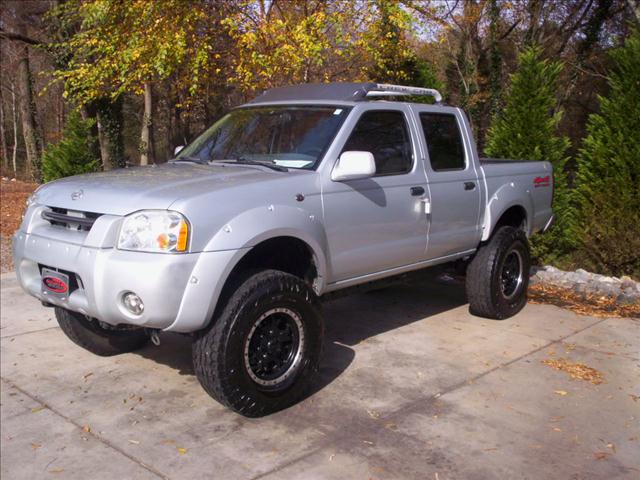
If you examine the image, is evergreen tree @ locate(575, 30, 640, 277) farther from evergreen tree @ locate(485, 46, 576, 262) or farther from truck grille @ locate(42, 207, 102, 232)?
truck grille @ locate(42, 207, 102, 232)

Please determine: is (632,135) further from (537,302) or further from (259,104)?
(259,104)

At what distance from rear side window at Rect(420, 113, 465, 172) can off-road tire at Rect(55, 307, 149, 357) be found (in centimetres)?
282

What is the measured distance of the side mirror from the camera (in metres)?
4.49

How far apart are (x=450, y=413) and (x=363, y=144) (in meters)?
2.05

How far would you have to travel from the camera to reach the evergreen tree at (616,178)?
26.3 feet

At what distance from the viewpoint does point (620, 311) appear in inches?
275

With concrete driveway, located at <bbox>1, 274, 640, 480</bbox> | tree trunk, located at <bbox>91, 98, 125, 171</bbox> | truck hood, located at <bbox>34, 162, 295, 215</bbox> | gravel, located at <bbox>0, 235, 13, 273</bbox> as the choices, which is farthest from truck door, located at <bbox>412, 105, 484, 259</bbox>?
tree trunk, located at <bbox>91, 98, 125, 171</bbox>

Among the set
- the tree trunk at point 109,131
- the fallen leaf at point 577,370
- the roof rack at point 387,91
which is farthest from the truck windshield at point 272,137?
the tree trunk at point 109,131

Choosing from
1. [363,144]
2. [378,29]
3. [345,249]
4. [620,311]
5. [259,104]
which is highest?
[378,29]

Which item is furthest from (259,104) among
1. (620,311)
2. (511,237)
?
(620,311)

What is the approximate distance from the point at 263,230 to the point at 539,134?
250 inches

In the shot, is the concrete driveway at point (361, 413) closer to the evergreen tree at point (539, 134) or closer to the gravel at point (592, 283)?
the gravel at point (592, 283)

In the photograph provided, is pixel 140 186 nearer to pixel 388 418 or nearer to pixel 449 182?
pixel 388 418

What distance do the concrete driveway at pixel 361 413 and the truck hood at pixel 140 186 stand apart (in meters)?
1.36
